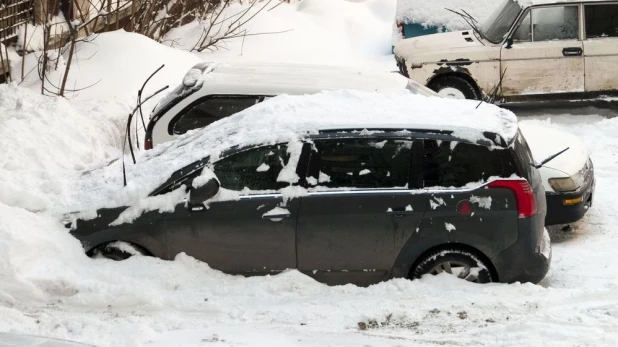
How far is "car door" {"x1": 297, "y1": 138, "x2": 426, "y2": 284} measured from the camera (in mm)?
6691

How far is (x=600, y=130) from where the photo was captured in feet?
40.4

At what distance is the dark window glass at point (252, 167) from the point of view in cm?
678

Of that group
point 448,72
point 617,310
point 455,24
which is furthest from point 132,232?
point 455,24

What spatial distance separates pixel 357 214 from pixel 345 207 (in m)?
0.10

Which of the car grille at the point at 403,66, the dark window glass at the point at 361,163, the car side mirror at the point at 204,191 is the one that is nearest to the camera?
the car side mirror at the point at 204,191

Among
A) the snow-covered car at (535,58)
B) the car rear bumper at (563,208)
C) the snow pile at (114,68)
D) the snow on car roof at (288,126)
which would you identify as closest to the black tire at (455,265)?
the snow on car roof at (288,126)

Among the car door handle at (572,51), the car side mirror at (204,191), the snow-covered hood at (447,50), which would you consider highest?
the snow-covered hood at (447,50)

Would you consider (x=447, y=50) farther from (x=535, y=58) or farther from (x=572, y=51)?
(x=572, y=51)

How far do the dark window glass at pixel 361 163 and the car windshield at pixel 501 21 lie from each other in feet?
21.8

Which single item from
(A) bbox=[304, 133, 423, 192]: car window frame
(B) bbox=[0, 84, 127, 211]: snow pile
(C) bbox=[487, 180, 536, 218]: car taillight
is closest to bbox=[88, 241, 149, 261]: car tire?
(B) bbox=[0, 84, 127, 211]: snow pile

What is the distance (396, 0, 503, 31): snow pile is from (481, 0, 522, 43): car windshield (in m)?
1.53

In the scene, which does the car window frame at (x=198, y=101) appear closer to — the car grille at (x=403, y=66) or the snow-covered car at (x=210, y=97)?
the snow-covered car at (x=210, y=97)

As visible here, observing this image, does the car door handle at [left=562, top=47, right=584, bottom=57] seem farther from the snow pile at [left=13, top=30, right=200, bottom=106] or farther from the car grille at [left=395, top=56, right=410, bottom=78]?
the snow pile at [left=13, top=30, right=200, bottom=106]

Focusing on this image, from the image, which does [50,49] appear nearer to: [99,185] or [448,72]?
[448,72]
